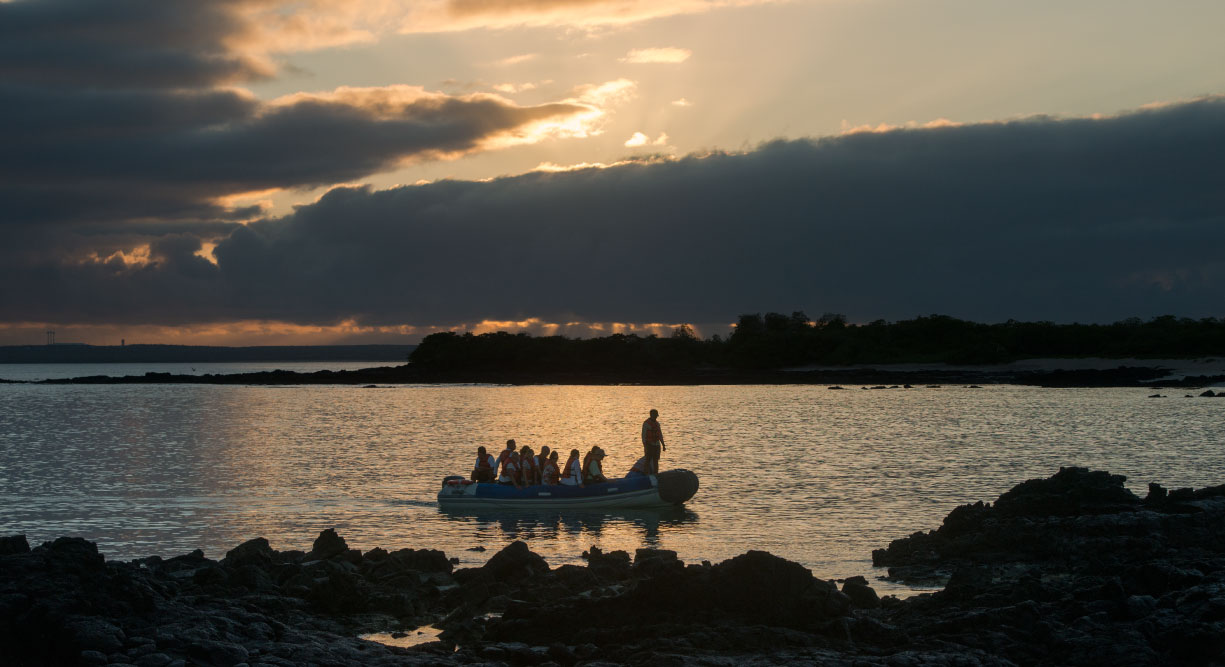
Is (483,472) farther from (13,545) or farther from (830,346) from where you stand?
(830,346)

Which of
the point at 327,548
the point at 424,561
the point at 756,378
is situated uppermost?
the point at 756,378

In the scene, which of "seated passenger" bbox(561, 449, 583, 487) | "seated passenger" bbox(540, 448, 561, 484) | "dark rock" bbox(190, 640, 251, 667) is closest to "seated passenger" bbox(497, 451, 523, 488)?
"seated passenger" bbox(540, 448, 561, 484)

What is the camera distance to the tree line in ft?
417

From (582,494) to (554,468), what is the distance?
1.23 metres

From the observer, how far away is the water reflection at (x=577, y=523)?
2294 centimetres

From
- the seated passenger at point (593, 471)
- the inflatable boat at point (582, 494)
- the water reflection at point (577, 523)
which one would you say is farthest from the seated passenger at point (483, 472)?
the seated passenger at point (593, 471)

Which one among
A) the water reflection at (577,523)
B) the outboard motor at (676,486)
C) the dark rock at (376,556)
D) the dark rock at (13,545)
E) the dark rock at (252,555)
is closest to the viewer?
the dark rock at (13,545)

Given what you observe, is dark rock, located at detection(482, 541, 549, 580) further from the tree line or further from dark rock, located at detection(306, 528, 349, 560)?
the tree line

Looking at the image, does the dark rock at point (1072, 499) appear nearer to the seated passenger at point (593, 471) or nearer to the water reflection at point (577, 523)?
the water reflection at point (577, 523)

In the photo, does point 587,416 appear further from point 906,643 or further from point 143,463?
point 906,643

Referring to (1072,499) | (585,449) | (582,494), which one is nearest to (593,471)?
(582,494)

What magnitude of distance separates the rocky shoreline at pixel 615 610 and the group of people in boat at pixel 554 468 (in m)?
10.9

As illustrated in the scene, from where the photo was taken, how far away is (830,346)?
141 m

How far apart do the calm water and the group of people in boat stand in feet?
3.88
